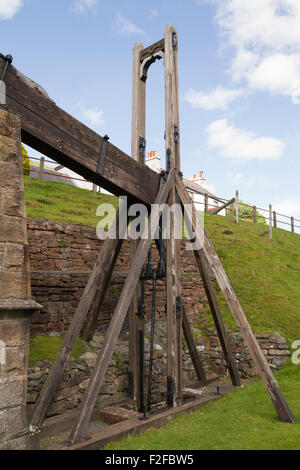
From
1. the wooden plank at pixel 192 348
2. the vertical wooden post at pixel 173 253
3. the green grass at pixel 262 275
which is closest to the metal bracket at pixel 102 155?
the vertical wooden post at pixel 173 253

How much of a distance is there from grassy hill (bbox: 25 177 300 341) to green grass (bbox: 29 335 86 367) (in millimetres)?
4094

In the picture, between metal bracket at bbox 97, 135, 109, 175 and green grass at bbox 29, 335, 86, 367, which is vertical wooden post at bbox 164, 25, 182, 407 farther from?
green grass at bbox 29, 335, 86, 367

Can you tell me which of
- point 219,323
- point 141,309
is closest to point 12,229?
point 141,309

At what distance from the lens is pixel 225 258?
43.4 ft

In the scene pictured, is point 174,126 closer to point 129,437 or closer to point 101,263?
point 101,263

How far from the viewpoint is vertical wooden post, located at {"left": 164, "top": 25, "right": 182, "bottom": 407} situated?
5168 millimetres

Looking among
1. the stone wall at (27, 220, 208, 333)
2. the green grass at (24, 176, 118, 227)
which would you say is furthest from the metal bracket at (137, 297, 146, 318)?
the green grass at (24, 176, 118, 227)

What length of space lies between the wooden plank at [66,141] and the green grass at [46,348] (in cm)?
297

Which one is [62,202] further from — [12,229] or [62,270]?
[12,229]

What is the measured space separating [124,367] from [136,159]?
369 cm

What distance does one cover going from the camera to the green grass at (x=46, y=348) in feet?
19.4

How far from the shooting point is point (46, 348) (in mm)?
6188
